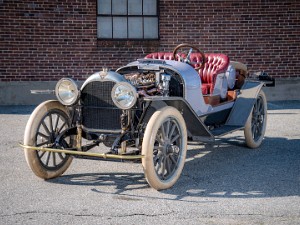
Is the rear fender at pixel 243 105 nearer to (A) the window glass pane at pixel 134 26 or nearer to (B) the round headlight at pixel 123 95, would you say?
(B) the round headlight at pixel 123 95

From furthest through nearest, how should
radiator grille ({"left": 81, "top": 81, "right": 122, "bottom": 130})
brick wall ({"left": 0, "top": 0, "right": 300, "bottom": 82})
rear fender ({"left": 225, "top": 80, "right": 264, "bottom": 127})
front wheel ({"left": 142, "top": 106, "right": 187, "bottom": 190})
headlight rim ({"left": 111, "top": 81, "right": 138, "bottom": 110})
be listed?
brick wall ({"left": 0, "top": 0, "right": 300, "bottom": 82}) → rear fender ({"left": 225, "top": 80, "right": 264, "bottom": 127}) → radiator grille ({"left": 81, "top": 81, "right": 122, "bottom": 130}) → headlight rim ({"left": 111, "top": 81, "right": 138, "bottom": 110}) → front wheel ({"left": 142, "top": 106, "right": 187, "bottom": 190})

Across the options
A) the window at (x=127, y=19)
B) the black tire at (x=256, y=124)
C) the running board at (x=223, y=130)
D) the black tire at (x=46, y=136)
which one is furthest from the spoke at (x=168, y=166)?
the window at (x=127, y=19)

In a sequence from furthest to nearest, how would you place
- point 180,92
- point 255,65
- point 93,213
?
point 255,65
point 180,92
point 93,213

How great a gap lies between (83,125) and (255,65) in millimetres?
7820

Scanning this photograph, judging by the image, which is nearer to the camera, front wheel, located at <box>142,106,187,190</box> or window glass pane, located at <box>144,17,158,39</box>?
front wheel, located at <box>142,106,187,190</box>

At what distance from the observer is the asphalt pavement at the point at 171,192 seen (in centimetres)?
468

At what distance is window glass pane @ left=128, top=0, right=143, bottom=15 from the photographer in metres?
12.6

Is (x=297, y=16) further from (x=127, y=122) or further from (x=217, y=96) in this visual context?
(x=127, y=122)

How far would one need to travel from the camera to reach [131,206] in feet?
16.3

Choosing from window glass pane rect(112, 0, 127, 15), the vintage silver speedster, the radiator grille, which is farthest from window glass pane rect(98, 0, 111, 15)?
the radiator grille

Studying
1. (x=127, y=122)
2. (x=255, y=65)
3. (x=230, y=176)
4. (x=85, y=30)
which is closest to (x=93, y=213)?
(x=127, y=122)

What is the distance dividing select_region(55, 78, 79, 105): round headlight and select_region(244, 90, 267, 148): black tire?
2761 millimetres

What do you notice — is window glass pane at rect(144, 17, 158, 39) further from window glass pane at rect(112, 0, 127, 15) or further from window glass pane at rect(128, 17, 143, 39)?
window glass pane at rect(112, 0, 127, 15)

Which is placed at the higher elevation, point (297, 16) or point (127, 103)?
point (297, 16)
